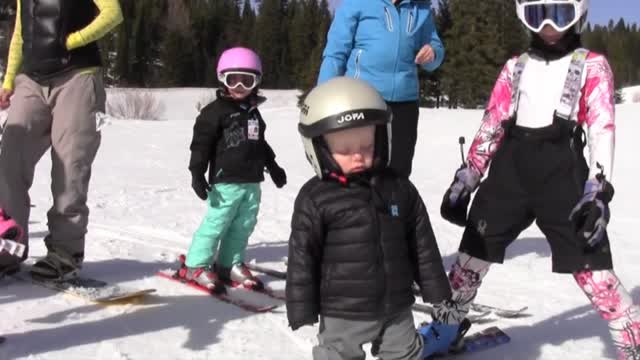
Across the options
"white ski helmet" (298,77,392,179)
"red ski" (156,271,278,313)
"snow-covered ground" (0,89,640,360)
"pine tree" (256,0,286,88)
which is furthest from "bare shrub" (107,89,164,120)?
"pine tree" (256,0,286,88)

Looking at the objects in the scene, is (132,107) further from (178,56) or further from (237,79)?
(178,56)

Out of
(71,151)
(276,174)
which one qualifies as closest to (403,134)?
(276,174)

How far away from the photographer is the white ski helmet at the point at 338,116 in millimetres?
2959

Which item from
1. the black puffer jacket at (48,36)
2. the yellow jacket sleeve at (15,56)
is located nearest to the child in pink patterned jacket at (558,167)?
the black puffer jacket at (48,36)

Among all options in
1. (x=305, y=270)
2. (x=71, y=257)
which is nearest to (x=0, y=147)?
(x=71, y=257)

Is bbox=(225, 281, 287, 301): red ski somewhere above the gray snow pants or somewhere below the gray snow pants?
below

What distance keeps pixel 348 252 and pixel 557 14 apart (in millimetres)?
1610

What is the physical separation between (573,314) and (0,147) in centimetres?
388

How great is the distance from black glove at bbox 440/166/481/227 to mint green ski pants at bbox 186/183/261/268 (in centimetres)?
166

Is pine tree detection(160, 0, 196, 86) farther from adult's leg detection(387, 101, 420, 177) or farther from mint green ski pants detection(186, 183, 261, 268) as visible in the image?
adult's leg detection(387, 101, 420, 177)

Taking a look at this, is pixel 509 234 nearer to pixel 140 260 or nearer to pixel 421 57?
pixel 421 57

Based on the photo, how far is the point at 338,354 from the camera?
121 inches

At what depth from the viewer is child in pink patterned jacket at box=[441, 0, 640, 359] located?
3.50 metres

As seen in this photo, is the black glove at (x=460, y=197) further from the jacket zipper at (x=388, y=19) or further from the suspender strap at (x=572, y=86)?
the jacket zipper at (x=388, y=19)
